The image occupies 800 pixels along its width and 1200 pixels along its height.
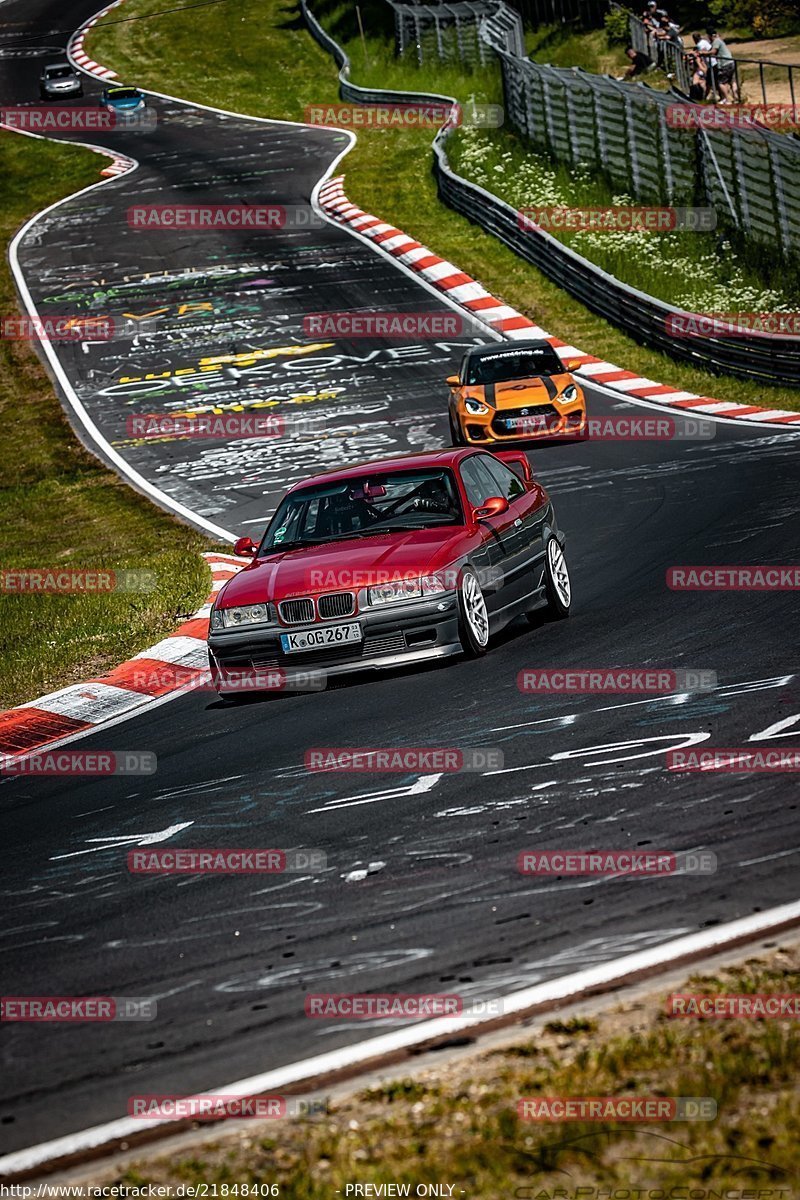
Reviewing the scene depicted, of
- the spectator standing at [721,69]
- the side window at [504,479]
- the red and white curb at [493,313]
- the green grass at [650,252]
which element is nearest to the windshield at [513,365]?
the red and white curb at [493,313]

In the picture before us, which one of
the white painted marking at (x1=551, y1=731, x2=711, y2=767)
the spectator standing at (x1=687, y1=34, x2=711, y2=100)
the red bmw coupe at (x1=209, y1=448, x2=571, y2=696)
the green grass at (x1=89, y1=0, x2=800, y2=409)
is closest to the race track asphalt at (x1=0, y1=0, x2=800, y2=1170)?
the white painted marking at (x1=551, y1=731, x2=711, y2=767)

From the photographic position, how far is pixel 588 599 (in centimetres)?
1209

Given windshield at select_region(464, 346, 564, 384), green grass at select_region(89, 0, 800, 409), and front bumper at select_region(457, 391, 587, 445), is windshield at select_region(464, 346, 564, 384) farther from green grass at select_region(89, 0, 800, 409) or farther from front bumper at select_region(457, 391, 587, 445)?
green grass at select_region(89, 0, 800, 409)

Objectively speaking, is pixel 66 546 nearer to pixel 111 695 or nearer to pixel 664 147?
pixel 111 695

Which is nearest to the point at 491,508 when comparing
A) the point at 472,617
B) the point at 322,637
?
the point at 472,617

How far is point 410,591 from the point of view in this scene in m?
9.85

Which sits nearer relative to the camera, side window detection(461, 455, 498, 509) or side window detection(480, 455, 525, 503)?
side window detection(461, 455, 498, 509)

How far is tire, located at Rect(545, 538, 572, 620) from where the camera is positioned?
1143cm

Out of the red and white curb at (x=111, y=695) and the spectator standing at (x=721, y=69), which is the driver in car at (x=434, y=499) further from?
the spectator standing at (x=721, y=69)

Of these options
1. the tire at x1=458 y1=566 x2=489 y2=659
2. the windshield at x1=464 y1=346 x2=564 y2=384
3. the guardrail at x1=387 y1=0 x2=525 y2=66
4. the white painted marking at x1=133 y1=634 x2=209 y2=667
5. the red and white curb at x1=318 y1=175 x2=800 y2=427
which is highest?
the guardrail at x1=387 y1=0 x2=525 y2=66

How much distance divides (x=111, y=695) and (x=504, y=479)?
336cm

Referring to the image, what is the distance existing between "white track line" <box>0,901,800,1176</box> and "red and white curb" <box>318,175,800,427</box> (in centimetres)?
1487

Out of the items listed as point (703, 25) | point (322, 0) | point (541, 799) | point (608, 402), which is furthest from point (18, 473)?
point (322, 0)

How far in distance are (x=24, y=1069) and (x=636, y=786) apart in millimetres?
2997
